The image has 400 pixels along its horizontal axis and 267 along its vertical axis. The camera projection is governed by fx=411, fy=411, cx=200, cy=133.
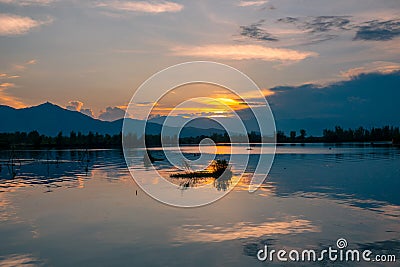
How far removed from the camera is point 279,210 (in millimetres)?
24484

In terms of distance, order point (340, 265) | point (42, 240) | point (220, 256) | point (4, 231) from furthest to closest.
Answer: point (4, 231) → point (42, 240) → point (220, 256) → point (340, 265)

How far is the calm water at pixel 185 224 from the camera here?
52.6 ft

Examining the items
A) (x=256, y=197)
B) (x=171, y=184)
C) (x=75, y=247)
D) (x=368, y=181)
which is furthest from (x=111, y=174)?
(x=75, y=247)

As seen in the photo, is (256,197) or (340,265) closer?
(340,265)

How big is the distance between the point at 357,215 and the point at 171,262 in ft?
40.5

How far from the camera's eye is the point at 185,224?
21391 millimetres

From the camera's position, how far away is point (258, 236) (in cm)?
1852

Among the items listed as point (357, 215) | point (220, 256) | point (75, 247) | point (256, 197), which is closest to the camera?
point (220, 256)

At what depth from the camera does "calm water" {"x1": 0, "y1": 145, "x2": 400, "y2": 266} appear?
16.0 metres

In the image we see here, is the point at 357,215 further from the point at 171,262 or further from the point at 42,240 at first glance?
the point at 42,240

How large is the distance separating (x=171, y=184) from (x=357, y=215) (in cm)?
1911

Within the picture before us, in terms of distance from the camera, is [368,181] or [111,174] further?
[111,174]

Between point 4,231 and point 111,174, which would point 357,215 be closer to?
point 4,231

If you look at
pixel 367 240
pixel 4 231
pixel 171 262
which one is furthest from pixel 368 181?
pixel 4 231
